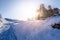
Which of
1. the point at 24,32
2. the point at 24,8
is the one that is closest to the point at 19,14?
the point at 24,8

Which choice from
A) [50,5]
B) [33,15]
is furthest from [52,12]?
[33,15]

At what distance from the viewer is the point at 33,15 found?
2.33 m

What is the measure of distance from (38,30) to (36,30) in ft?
0.10

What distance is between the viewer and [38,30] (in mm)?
2344

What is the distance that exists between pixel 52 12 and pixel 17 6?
53cm

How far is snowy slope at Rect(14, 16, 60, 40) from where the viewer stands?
2307mm

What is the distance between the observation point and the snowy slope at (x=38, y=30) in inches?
90.8

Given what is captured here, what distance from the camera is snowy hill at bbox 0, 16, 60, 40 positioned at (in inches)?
90.8

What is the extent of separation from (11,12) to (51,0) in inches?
24.5

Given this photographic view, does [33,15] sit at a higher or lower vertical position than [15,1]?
lower

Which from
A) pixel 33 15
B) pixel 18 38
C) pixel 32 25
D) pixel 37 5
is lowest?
pixel 18 38

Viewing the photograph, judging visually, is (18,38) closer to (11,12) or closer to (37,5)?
(11,12)

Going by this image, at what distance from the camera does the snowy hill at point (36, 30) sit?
2.31 metres

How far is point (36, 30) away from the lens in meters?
2.34
